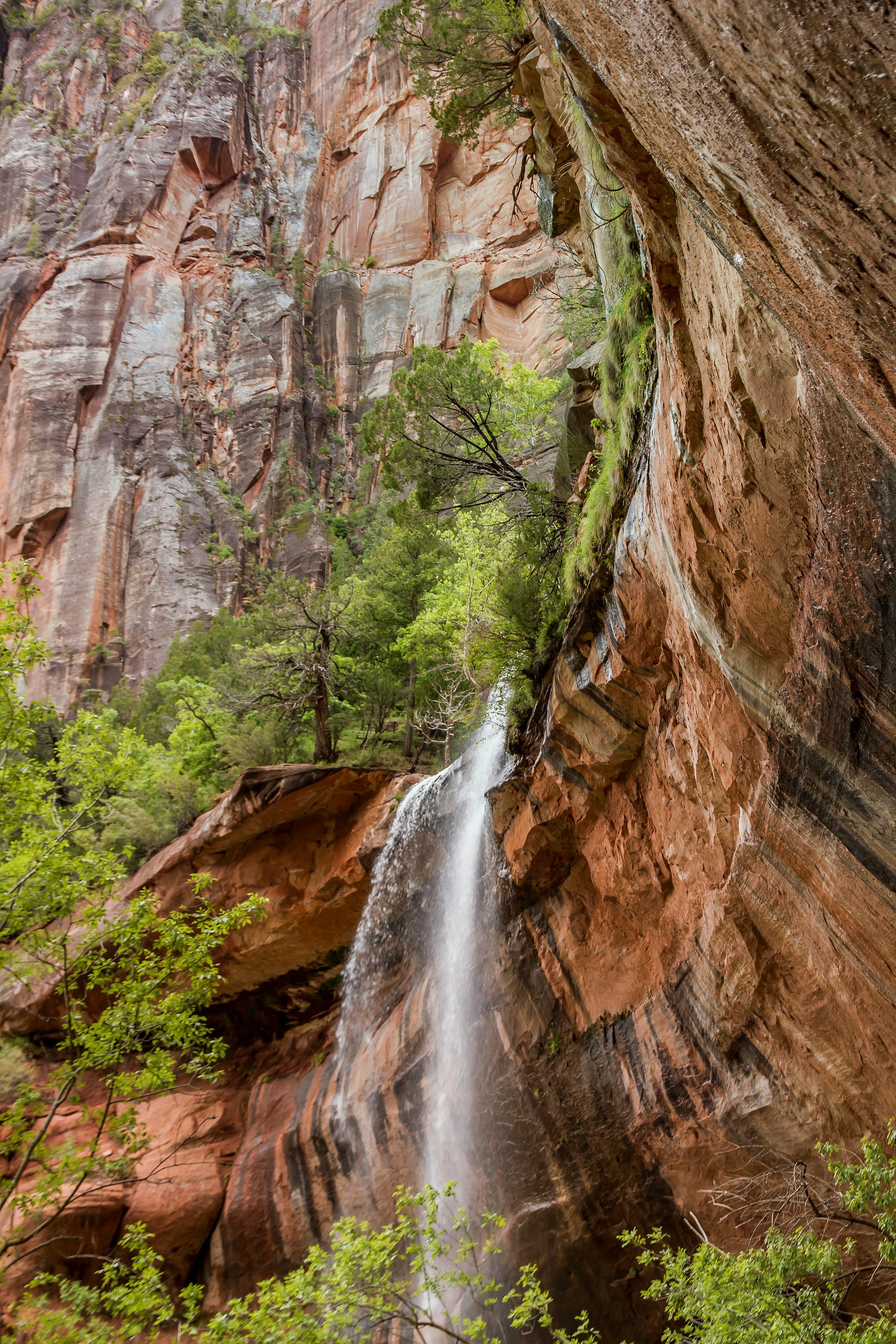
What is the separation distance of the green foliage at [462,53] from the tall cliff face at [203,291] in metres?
18.0

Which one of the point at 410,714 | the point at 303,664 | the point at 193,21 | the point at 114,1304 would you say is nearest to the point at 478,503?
the point at 303,664

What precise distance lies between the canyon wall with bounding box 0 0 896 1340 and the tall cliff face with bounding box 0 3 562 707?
2073 centimetres

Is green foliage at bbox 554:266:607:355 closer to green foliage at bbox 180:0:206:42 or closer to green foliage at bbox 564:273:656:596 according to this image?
green foliage at bbox 564:273:656:596

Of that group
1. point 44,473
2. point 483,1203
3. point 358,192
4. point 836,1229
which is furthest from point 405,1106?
point 358,192

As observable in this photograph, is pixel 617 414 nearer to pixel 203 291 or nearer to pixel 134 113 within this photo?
pixel 203 291

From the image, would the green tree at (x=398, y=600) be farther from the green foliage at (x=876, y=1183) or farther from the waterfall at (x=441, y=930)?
the green foliage at (x=876, y=1183)

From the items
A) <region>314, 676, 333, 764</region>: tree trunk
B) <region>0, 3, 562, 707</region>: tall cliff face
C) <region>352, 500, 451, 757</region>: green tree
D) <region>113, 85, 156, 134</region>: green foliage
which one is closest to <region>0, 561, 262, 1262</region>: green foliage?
<region>314, 676, 333, 764</region>: tree trunk

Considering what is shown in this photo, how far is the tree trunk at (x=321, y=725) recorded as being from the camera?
54.9 feet

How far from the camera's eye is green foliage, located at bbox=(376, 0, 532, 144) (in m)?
10.7

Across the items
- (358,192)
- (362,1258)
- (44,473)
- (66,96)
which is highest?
(66,96)

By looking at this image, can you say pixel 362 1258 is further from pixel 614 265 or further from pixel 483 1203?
pixel 614 265

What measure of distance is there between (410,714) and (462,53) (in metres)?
12.5

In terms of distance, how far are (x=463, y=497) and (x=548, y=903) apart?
9414mm

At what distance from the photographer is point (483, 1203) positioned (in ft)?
32.8
